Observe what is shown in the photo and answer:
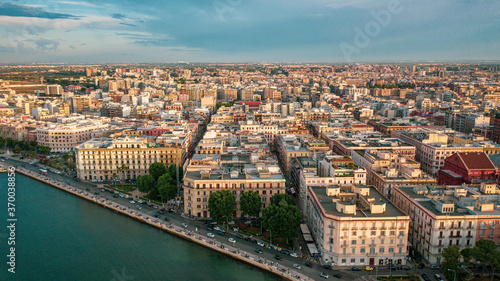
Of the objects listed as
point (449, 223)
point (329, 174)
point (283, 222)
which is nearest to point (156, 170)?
point (283, 222)

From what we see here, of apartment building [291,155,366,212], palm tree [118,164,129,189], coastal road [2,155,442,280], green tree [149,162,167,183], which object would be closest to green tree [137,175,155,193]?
coastal road [2,155,442,280]

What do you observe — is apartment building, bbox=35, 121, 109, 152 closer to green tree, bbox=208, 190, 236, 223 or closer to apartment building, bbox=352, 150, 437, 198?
green tree, bbox=208, 190, 236, 223

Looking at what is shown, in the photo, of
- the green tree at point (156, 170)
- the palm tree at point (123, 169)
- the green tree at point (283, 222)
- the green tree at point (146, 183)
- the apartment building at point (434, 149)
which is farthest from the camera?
the apartment building at point (434, 149)

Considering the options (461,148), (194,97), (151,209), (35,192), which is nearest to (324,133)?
(461,148)

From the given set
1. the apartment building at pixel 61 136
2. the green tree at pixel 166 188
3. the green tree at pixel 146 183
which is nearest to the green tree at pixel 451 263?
the green tree at pixel 166 188

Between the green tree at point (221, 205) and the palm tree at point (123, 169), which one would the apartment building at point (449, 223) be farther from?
the palm tree at point (123, 169)

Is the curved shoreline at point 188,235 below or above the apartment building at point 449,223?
below

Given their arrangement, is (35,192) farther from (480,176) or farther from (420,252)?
(480,176)
